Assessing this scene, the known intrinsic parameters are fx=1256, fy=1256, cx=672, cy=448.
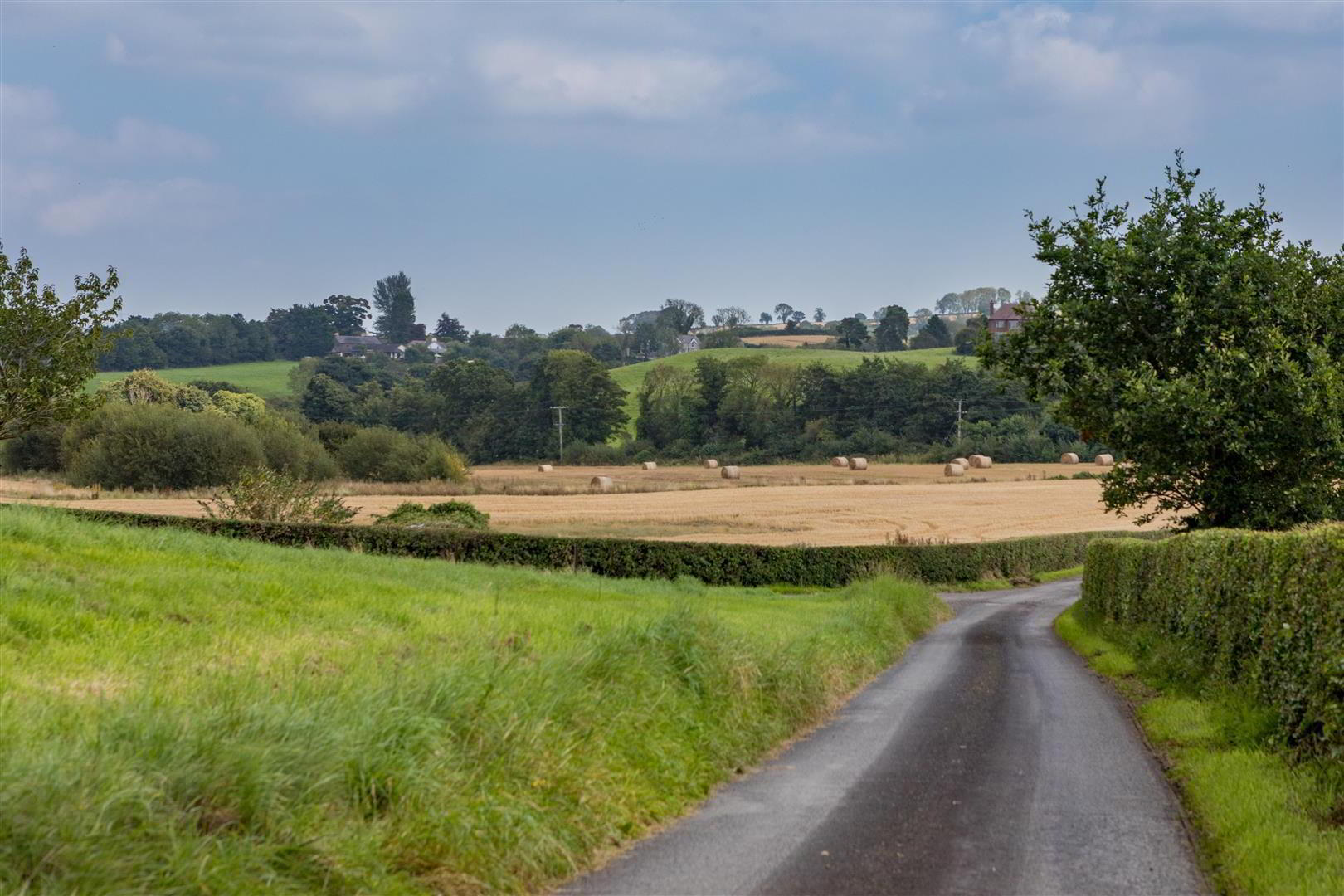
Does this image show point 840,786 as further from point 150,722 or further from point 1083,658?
point 1083,658

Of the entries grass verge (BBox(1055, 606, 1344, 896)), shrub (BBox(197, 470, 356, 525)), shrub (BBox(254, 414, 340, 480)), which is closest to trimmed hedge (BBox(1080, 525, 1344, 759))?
grass verge (BBox(1055, 606, 1344, 896))

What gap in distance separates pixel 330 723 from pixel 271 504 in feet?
107

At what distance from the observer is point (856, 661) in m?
19.3

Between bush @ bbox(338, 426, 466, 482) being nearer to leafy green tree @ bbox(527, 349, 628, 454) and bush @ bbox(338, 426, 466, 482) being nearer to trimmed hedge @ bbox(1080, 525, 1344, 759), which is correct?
leafy green tree @ bbox(527, 349, 628, 454)

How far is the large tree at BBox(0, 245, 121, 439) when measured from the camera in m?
31.2

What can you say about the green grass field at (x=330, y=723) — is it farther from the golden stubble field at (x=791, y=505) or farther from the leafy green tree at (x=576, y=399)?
the leafy green tree at (x=576, y=399)

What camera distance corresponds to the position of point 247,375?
545ft

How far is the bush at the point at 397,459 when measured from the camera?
84.3m

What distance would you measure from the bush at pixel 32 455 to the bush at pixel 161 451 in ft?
32.4

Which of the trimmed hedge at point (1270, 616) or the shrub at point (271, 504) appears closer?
the trimmed hedge at point (1270, 616)

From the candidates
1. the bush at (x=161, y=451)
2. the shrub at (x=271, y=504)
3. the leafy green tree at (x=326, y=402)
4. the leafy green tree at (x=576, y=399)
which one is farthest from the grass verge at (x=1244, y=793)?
the leafy green tree at (x=326, y=402)

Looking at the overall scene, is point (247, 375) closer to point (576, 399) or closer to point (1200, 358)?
point (576, 399)

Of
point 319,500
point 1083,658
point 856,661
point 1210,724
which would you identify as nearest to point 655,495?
point 319,500

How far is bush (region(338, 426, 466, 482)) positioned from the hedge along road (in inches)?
2781
